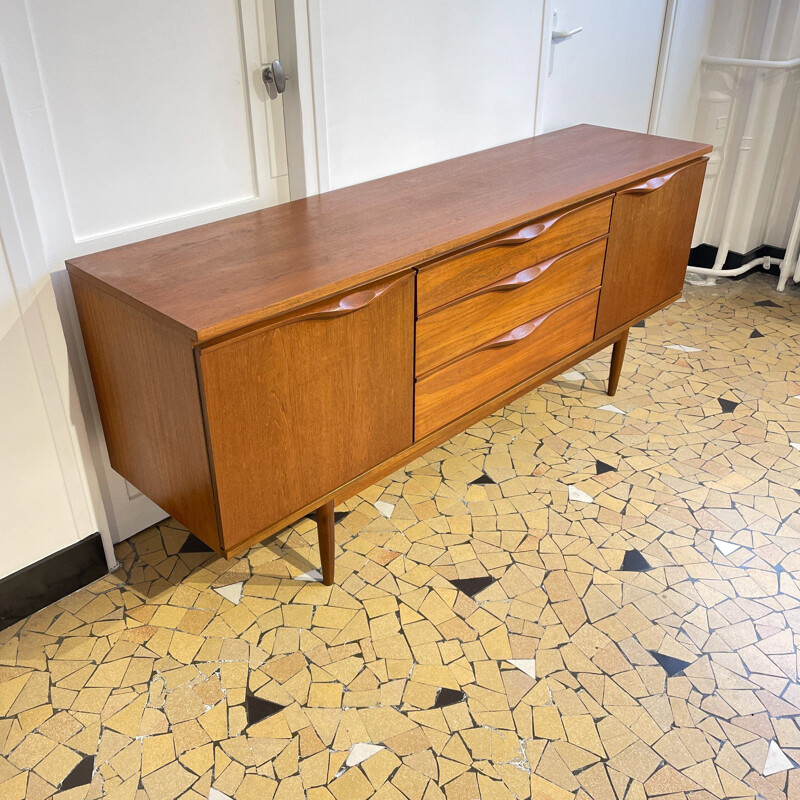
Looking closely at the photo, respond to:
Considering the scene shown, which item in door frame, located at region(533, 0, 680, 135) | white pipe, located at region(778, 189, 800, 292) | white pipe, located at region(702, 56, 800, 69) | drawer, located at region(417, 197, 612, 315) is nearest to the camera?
drawer, located at region(417, 197, 612, 315)

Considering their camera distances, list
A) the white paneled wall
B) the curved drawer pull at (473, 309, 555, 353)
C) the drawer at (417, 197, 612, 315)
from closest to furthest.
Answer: the white paneled wall
the drawer at (417, 197, 612, 315)
the curved drawer pull at (473, 309, 555, 353)

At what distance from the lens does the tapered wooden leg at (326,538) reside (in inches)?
72.9

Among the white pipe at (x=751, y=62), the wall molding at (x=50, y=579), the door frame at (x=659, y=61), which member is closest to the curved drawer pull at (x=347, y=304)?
the wall molding at (x=50, y=579)

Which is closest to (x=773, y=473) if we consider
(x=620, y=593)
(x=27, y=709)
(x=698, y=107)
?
(x=620, y=593)

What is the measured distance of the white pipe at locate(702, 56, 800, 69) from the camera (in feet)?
10.5

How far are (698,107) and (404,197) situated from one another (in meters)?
2.05

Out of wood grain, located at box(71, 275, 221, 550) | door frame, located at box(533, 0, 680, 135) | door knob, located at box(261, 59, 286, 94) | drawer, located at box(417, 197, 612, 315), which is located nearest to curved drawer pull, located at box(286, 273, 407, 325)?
drawer, located at box(417, 197, 612, 315)

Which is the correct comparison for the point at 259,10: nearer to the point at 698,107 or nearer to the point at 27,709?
the point at 27,709

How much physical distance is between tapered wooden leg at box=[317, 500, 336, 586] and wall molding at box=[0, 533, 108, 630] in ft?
1.84

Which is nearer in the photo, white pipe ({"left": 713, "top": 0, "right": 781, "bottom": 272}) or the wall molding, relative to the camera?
the wall molding

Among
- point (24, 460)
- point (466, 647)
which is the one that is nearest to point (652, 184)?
point (466, 647)

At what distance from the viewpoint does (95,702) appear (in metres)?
1.70

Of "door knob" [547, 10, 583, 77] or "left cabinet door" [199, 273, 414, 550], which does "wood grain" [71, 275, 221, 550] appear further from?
"door knob" [547, 10, 583, 77]

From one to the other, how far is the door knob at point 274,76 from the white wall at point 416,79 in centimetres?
9
